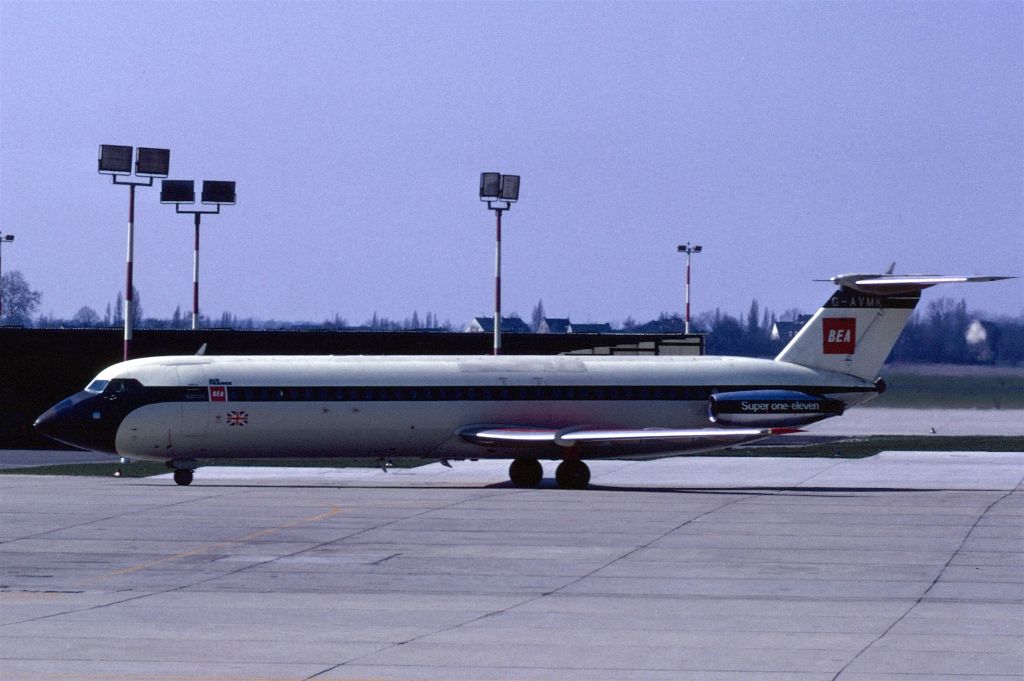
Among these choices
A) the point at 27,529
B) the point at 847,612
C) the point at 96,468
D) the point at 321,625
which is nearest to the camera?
the point at 321,625

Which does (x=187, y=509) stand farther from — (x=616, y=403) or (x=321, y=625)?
(x=321, y=625)

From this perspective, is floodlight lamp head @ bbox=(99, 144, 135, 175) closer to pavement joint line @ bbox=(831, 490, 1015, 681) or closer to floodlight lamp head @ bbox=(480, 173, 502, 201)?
floodlight lamp head @ bbox=(480, 173, 502, 201)

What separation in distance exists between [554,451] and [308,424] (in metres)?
5.99

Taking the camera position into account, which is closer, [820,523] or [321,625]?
[321,625]

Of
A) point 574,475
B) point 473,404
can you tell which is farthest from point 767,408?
point 473,404

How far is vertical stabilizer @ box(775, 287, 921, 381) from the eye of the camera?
121 ft

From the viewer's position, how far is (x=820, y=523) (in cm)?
2819

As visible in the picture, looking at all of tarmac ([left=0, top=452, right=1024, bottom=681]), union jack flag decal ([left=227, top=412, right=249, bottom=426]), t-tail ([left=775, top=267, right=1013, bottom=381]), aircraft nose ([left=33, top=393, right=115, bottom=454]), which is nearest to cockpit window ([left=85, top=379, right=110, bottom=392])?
aircraft nose ([left=33, top=393, right=115, bottom=454])

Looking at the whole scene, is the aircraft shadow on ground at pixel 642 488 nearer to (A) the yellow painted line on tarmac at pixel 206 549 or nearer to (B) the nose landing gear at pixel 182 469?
(B) the nose landing gear at pixel 182 469

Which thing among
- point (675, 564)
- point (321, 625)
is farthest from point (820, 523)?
point (321, 625)

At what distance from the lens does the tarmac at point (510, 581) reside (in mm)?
14961

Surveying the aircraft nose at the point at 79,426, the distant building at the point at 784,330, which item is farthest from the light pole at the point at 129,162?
the distant building at the point at 784,330

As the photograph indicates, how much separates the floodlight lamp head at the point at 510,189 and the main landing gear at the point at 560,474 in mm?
16575

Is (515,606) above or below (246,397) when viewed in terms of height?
below
